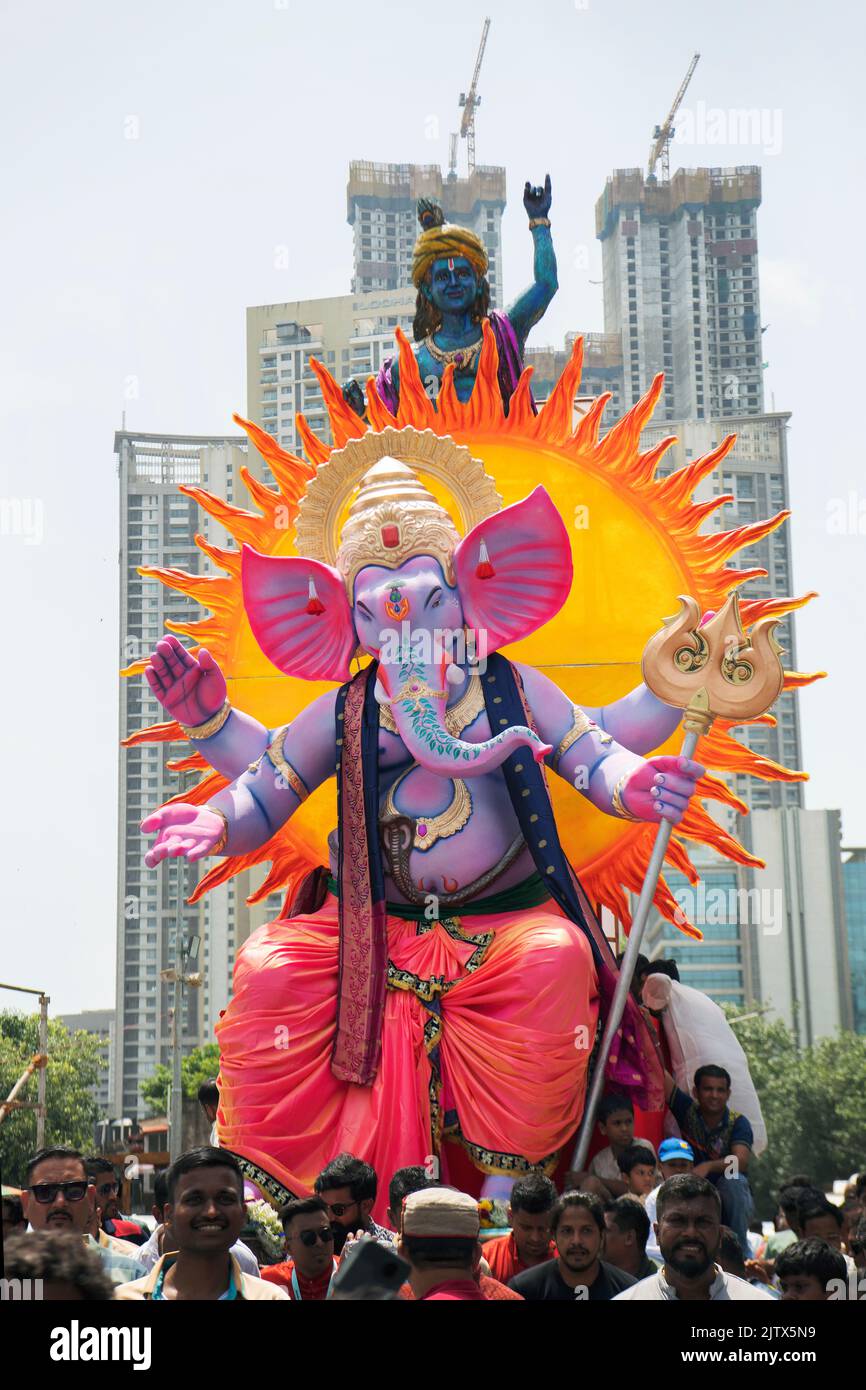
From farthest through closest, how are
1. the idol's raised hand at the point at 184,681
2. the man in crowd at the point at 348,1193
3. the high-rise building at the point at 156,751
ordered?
1. the high-rise building at the point at 156,751
2. the idol's raised hand at the point at 184,681
3. the man in crowd at the point at 348,1193

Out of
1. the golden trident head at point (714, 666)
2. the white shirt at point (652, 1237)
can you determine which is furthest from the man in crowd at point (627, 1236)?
the golden trident head at point (714, 666)

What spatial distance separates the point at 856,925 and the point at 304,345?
29.5 m

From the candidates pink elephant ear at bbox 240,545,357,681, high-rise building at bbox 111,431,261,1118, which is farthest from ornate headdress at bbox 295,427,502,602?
high-rise building at bbox 111,431,261,1118

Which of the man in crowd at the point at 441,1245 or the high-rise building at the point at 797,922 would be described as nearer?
the man in crowd at the point at 441,1245

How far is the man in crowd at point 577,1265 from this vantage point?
5.31 meters

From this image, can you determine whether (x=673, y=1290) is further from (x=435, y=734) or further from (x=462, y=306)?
(x=462, y=306)

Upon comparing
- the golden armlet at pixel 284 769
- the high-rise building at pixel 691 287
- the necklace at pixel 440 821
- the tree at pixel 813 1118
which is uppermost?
the high-rise building at pixel 691 287

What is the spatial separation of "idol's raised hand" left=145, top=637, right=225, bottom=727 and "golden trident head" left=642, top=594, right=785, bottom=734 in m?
2.01

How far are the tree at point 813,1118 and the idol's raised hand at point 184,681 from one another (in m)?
30.4

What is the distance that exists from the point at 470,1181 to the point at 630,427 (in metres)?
3.97

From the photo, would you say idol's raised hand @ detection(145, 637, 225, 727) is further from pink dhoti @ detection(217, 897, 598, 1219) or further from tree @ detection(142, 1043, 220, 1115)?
tree @ detection(142, 1043, 220, 1115)

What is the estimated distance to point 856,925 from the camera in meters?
60.7

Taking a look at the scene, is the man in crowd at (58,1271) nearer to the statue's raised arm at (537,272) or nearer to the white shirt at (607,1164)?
the white shirt at (607,1164)

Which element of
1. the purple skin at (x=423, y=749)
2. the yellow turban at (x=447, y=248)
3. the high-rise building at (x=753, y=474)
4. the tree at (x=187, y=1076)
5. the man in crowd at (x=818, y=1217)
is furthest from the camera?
the high-rise building at (x=753, y=474)
